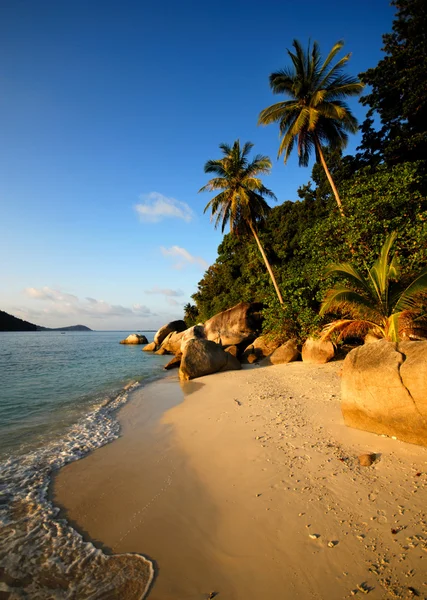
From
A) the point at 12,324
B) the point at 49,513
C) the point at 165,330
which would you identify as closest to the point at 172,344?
the point at 165,330

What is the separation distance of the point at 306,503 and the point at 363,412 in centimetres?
230

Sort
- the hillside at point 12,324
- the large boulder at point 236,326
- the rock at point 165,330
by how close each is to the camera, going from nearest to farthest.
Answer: the large boulder at point 236,326 → the rock at point 165,330 → the hillside at point 12,324

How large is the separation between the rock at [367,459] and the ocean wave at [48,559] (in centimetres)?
319

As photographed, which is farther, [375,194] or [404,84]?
[404,84]

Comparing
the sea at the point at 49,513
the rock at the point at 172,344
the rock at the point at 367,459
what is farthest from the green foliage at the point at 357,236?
the rock at the point at 172,344

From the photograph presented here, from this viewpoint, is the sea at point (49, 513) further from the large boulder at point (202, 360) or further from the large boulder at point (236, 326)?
the large boulder at point (236, 326)

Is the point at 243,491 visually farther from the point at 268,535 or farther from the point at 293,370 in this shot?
the point at 293,370

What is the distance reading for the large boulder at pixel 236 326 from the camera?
68.3 feet

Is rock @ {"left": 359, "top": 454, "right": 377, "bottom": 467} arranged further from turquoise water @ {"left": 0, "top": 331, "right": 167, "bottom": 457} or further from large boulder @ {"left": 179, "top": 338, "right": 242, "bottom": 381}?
large boulder @ {"left": 179, "top": 338, "right": 242, "bottom": 381}

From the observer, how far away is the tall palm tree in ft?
51.6

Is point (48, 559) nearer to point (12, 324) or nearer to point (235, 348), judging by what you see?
point (235, 348)

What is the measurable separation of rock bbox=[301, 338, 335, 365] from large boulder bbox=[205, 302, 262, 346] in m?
8.16

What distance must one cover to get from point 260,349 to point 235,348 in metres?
1.61

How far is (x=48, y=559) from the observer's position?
3.00 m
